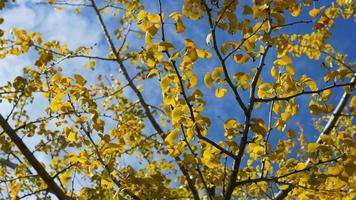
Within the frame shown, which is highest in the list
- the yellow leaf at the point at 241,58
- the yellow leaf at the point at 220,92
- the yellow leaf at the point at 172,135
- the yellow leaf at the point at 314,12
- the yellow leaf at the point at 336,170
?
the yellow leaf at the point at 314,12

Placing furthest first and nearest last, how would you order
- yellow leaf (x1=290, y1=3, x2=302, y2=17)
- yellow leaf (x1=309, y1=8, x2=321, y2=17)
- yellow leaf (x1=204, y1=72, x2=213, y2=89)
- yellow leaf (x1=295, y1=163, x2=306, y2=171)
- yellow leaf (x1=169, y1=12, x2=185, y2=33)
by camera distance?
yellow leaf (x1=309, y1=8, x2=321, y2=17) → yellow leaf (x1=295, y1=163, x2=306, y2=171) → yellow leaf (x1=290, y1=3, x2=302, y2=17) → yellow leaf (x1=204, y1=72, x2=213, y2=89) → yellow leaf (x1=169, y1=12, x2=185, y2=33)

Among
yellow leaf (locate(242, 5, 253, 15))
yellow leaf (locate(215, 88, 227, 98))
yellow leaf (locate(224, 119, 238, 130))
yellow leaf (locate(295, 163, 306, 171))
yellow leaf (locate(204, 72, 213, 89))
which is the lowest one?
yellow leaf (locate(295, 163, 306, 171))

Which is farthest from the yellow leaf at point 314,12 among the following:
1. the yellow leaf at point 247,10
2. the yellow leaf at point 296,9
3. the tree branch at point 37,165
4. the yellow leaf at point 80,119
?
the tree branch at point 37,165

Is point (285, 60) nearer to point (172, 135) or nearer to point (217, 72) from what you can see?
point (217, 72)

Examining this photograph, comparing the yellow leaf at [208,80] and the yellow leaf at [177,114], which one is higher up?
the yellow leaf at [208,80]

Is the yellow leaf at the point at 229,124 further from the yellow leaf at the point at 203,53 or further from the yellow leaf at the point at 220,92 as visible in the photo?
the yellow leaf at the point at 203,53

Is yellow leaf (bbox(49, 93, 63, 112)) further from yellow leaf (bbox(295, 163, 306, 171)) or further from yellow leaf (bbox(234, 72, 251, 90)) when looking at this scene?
yellow leaf (bbox(295, 163, 306, 171))

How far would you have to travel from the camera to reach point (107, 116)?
4.62 metres

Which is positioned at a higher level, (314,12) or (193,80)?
(314,12)

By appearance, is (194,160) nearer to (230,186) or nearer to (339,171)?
(230,186)

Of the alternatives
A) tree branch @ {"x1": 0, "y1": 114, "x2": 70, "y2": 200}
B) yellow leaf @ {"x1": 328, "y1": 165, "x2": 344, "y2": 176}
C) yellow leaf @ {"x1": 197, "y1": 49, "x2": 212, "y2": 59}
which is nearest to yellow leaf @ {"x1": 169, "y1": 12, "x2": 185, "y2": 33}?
yellow leaf @ {"x1": 197, "y1": 49, "x2": 212, "y2": 59}

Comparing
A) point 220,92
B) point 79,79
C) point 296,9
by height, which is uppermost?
point 296,9

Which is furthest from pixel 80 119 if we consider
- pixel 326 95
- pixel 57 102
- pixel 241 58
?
pixel 326 95

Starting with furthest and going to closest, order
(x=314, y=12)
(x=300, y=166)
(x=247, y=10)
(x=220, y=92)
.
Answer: (x=314, y=12) < (x=300, y=166) < (x=220, y=92) < (x=247, y=10)
